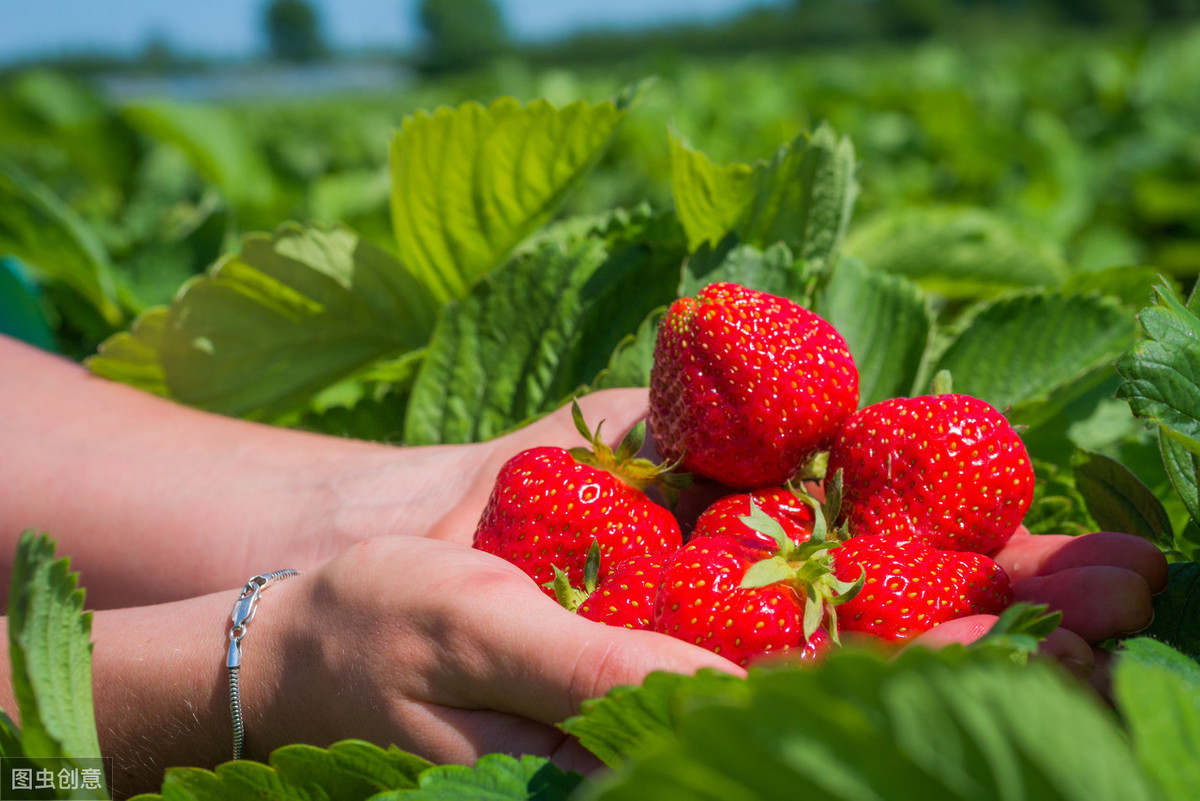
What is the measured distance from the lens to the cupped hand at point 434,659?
0.69 metres

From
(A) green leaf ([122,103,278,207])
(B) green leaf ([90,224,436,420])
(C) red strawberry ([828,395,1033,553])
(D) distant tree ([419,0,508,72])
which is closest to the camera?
(C) red strawberry ([828,395,1033,553])

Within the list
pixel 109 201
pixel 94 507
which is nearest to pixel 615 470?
pixel 94 507

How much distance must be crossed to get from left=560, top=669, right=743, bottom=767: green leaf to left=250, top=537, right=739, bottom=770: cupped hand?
38mm

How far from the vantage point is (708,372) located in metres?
1.01

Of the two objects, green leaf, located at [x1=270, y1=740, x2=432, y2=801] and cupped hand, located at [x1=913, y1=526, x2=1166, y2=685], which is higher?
cupped hand, located at [x1=913, y1=526, x2=1166, y2=685]

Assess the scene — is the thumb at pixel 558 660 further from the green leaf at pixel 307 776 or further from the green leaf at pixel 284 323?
the green leaf at pixel 284 323

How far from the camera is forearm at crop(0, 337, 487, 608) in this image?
130 cm

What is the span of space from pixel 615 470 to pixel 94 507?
818 mm

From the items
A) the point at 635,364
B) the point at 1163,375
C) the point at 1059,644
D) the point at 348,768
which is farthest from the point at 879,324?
the point at 348,768

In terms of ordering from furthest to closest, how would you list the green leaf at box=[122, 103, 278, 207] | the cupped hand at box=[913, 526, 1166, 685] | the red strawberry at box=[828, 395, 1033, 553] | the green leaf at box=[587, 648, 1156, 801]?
the green leaf at box=[122, 103, 278, 207]
the red strawberry at box=[828, 395, 1033, 553]
the cupped hand at box=[913, 526, 1166, 685]
the green leaf at box=[587, 648, 1156, 801]

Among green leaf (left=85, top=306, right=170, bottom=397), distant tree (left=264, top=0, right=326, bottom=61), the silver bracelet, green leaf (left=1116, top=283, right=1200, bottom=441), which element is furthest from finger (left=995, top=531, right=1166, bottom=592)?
distant tree (left=264, top=0, right=326, bottom=61)

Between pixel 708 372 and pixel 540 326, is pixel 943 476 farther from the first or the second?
pixel 540 326

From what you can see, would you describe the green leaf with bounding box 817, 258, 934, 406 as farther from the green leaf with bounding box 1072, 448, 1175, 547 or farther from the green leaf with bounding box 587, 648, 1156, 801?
the green leaf with bounding box 587, 648, 1156, 801

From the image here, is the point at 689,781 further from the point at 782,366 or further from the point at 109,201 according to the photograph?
the point at 109,201
